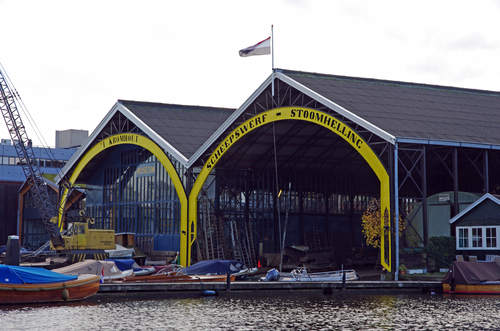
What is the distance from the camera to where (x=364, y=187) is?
8106 centimetres

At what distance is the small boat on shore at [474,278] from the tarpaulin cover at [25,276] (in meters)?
23.0

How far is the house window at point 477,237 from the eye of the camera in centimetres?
5347

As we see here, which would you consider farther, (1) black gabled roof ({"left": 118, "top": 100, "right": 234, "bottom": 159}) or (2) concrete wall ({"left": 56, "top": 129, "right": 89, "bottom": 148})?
(2) concrete wall ({"left": 56, "top": 129, "right": 89, "bottom": 148})

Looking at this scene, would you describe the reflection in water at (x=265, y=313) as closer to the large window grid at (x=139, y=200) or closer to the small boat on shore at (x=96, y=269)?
the small boat on shore at (x=96, y=269)

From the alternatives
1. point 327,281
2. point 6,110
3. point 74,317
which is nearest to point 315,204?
point 327,281

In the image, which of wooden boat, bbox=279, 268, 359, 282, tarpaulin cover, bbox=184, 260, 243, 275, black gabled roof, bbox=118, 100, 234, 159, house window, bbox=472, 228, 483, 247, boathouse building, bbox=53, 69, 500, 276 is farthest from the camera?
black gabled roof, bbox=118, 100, 234, 159

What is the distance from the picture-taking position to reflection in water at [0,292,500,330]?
36844 millimetres

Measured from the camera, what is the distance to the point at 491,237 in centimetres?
5278

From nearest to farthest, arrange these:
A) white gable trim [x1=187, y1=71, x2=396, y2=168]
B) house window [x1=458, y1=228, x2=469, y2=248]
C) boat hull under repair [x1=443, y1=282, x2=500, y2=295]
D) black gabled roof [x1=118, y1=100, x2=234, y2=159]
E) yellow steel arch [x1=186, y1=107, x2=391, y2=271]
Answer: boat hull under repair [x1=443, y1=282, x2=500, y2=295]
yellow steel arch [x1=186, y1=107, x2=391, y2=271]
white gable trim [x1=187, y1=71, x2=396, y2=168]
house window [x1=458, y1=228, x2=469, y2=248]
black gabled roof [x1=118, y1=100, x2=234, y2=159]

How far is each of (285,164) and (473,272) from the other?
93.0 feet

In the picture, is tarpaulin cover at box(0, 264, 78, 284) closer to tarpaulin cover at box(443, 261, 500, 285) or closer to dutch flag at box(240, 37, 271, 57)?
dutch flag at box(240, 37, 271, 57)

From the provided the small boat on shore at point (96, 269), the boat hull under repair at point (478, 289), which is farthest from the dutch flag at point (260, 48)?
the boat hull under repair at point (478, 289)

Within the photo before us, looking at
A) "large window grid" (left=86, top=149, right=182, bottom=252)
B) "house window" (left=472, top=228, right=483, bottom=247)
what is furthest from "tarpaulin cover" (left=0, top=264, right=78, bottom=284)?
"large window grid" (left=86, top=149, right=182, bottom=252)

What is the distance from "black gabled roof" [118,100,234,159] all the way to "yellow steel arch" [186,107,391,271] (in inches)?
165
